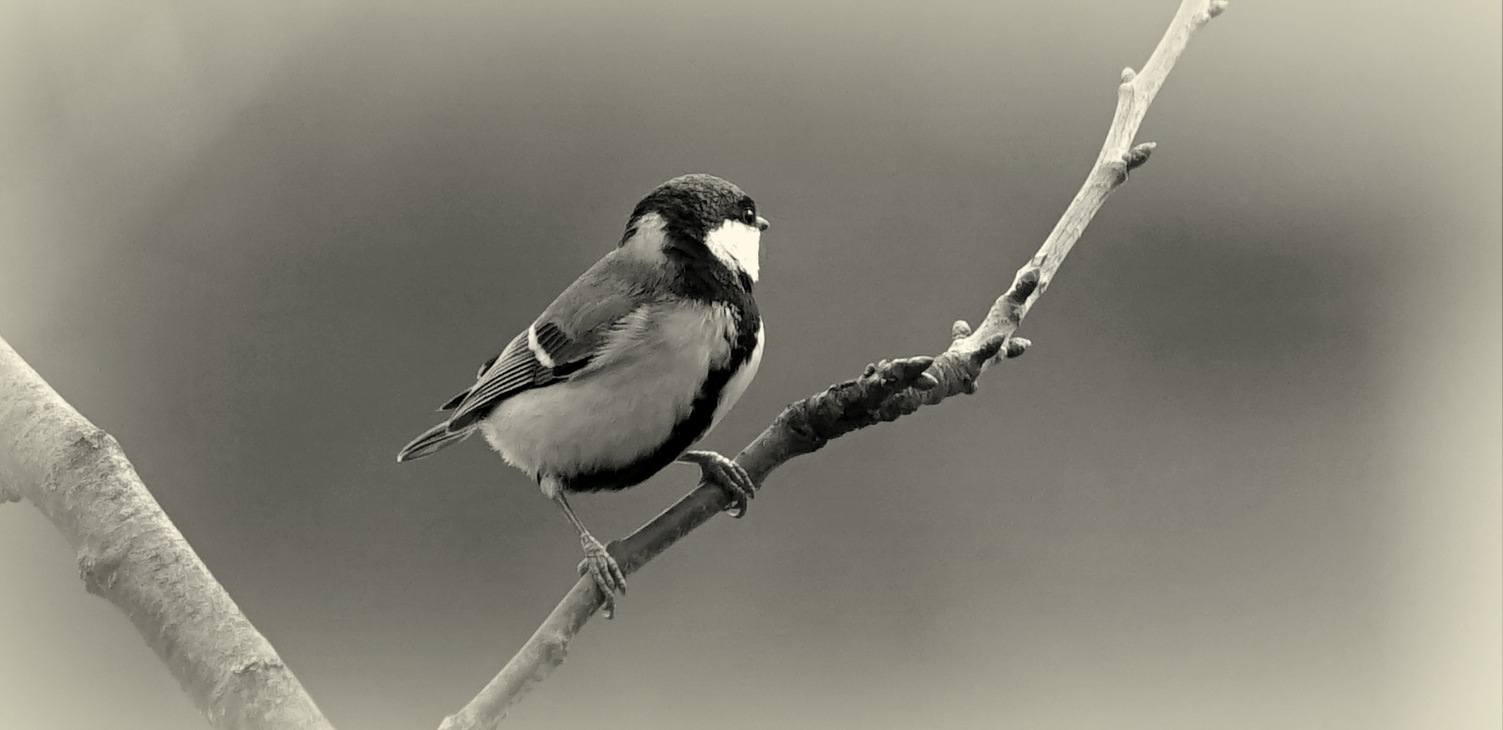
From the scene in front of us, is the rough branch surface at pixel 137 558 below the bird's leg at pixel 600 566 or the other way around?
the other way around

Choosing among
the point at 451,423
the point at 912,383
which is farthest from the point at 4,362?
the point at 912,383

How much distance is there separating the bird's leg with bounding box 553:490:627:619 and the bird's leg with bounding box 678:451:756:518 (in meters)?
0.09

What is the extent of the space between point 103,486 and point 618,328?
0.34m

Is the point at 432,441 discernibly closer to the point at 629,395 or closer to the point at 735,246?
the point at 629,395

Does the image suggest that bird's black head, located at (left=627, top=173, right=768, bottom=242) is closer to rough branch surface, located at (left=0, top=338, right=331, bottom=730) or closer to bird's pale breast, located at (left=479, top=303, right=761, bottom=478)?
bird's pale breast, located at (left=479, top=303, right=761, bottom=478)

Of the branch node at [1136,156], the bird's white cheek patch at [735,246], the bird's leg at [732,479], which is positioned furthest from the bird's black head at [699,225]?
the branch node at [1136,156]

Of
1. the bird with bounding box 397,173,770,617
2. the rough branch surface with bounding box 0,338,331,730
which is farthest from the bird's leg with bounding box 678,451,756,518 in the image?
the rough branch surface with bounding box 0,338,331,730

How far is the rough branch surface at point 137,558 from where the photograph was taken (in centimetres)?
53

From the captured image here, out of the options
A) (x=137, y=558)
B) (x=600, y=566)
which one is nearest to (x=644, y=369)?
(x=600, y=566)

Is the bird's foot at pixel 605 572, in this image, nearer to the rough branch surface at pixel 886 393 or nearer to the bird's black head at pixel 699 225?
the rough branch surface at pixel 886 393

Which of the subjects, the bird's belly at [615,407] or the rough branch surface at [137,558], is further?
the bird's belly at [615,407]

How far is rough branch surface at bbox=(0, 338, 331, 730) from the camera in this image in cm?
53

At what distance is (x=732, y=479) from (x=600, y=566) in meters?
0.10

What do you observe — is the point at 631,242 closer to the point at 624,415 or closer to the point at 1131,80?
the point at 624,415
